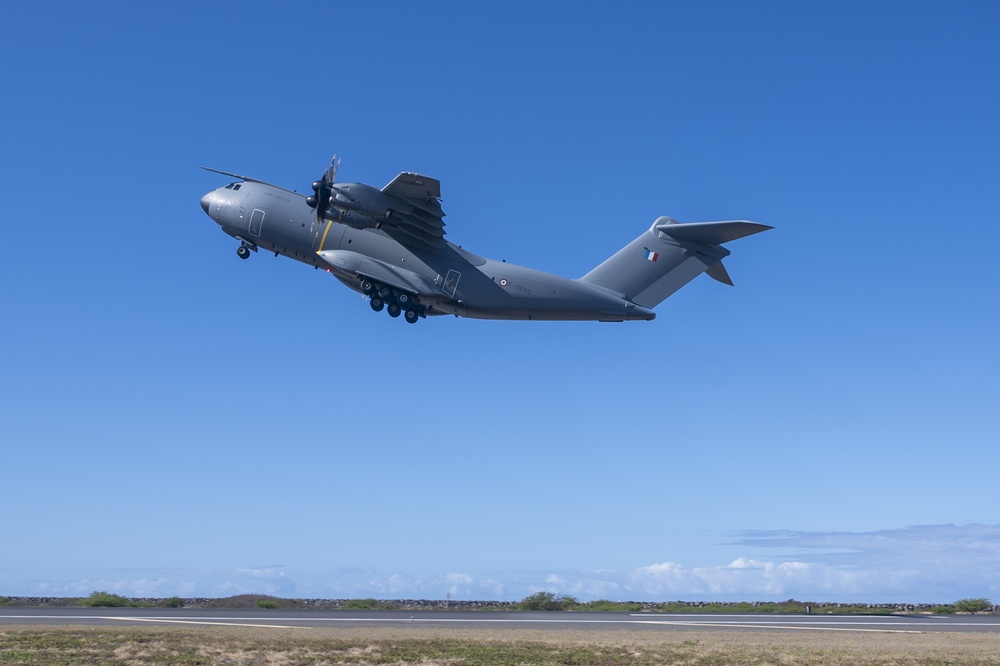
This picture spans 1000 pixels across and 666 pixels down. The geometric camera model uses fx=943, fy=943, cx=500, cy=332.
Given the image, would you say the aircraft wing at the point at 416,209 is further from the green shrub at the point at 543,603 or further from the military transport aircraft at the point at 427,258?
the green shrub at the point at 543,603

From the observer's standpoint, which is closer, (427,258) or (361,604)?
(427,258)

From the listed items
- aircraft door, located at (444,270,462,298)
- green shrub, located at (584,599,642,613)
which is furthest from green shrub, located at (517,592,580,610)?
aircraft door, located at (444,270,462,298)

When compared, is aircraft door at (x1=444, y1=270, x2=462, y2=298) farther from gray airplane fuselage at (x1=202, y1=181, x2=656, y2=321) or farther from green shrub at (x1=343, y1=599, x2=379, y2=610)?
green shrub at (x1=343, y1=599, x2=379, y2=610)

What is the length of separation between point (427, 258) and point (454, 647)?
17.3 metres

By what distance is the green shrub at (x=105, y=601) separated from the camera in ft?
147

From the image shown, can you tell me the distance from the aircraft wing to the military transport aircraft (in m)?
0.05

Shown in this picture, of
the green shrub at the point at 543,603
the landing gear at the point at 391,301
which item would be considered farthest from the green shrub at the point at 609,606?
the landing gear at the point at 391,301

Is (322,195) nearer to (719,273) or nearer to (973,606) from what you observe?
(719,273)

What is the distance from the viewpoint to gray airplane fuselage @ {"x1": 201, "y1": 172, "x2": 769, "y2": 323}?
38.2 m

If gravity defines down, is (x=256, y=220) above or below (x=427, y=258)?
above

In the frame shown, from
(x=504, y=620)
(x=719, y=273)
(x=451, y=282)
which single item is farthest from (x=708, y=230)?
(x=504, y=620)

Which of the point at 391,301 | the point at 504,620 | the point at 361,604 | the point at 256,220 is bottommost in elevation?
the point at 504,620

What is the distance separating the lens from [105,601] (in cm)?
4534

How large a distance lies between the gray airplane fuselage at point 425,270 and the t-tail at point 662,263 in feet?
0.16
